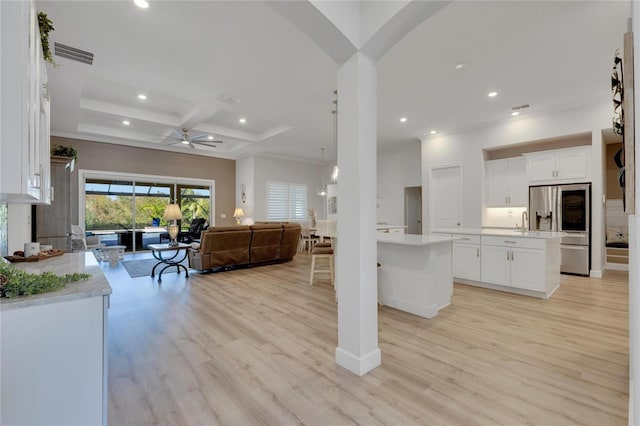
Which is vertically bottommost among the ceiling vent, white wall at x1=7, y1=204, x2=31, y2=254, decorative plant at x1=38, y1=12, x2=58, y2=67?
white wall at x1=7, y1=204, x2=31, y2=254

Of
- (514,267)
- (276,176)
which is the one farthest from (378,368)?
(276,176)

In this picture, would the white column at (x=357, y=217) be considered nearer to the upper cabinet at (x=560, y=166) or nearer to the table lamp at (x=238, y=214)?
the upper cabinet at (x=560, y=166)

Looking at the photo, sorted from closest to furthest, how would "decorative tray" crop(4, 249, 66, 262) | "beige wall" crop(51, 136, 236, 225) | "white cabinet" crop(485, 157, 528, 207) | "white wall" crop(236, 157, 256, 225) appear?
"decorative tray" crop(4, 249, 66, 262), "white cabinet" crop(485, 157, 528, 207), "beige wall" crop(51, 136, 236, 225), "white wall" crop(236, 157, 256, 225)

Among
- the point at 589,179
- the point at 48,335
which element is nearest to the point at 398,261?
the point at 48,335

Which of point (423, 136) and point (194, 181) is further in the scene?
point (194, 181)

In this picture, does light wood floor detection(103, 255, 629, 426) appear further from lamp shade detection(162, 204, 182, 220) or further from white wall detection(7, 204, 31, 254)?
lamp shade detection(162, 204, 182, 220)

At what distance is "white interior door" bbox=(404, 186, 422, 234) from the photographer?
8773mm

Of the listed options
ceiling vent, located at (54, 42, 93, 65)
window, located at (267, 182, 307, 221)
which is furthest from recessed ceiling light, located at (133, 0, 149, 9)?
window, located at (267, 182, 307, 221)

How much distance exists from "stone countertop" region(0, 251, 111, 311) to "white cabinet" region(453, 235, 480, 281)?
4.50m

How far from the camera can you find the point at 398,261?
3.48m

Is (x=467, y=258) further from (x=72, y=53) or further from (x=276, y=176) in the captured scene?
(x=276, y=176)

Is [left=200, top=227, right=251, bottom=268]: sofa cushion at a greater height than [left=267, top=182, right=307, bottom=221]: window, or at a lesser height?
lesser

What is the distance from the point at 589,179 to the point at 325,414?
20.4 feet

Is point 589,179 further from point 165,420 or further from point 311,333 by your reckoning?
point 165,420
